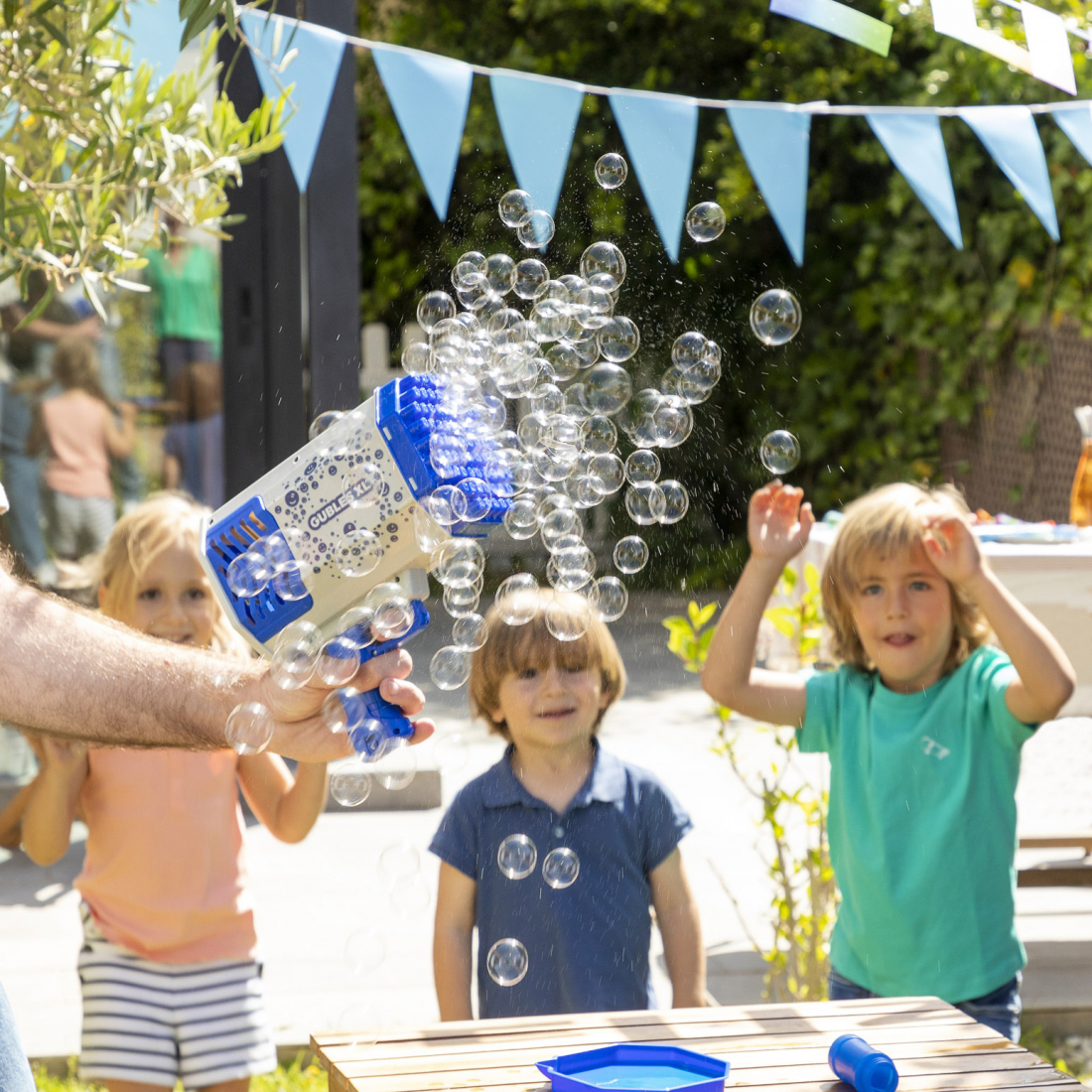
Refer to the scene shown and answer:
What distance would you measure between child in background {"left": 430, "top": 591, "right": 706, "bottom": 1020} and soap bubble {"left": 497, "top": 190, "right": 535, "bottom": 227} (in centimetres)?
61

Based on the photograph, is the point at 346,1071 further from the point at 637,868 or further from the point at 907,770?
the point at 907,770

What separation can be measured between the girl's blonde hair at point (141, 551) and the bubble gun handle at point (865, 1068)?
1233 millimetres

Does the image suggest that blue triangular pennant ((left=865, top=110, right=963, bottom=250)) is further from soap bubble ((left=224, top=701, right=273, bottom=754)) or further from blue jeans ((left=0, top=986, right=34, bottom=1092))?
blue jeans ((left=0, top=986, right=34, bottom=1092))

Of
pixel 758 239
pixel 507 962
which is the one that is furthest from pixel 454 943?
pixel 758 239

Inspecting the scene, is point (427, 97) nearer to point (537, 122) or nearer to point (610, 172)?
point (537, 122)

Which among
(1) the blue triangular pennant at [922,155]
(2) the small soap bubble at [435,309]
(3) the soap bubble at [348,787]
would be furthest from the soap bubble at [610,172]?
(3) the soap bubble at [348,787]

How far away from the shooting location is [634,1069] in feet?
4.49

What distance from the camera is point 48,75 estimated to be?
1956 mm

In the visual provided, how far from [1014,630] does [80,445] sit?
3.12 m

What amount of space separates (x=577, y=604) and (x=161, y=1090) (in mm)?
934

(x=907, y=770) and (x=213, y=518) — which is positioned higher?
(x=213, y=518)

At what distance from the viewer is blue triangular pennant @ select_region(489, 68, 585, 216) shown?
2902mm

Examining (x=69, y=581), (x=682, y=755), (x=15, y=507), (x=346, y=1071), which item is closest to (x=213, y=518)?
(x=346, y=1071)

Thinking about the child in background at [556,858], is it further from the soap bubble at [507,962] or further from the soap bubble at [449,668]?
the soap bubble at [449,668]
